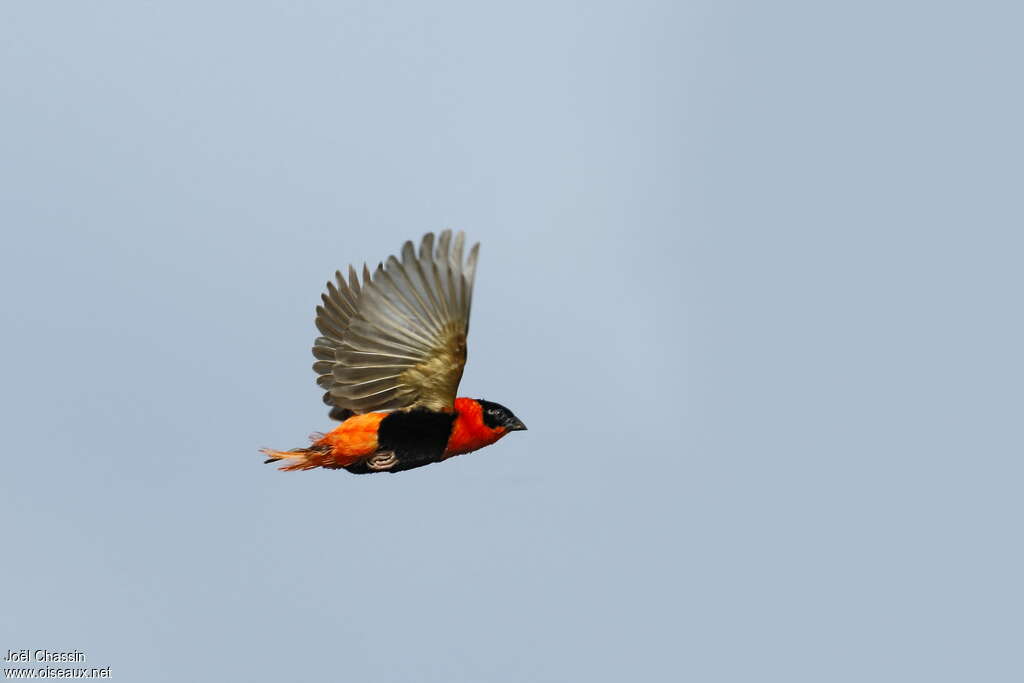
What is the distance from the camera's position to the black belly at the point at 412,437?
73.6 ft

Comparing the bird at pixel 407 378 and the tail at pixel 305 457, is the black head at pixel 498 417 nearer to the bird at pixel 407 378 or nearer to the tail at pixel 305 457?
the bird at pixel 407 378

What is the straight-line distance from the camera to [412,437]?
73.8ft

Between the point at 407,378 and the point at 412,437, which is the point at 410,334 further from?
the point at 412,437

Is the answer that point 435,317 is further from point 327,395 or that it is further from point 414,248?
point 327,395

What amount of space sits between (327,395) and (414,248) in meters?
3.85

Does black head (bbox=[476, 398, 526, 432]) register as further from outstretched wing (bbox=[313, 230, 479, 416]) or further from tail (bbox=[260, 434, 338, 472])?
tail (bbox=[260, 434, 338, 472])

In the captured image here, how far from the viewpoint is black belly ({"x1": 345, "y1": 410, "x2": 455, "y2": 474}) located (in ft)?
73.6

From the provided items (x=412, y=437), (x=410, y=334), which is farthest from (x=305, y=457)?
(x=410, y=334)

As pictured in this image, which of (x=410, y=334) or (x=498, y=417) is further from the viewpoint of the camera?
(x=498, y=417)

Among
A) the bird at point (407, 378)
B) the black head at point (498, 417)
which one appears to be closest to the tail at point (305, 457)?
the bird at point (407, 378)

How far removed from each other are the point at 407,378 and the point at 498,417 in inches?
69.5

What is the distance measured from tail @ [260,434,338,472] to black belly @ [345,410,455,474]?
39 centimetres

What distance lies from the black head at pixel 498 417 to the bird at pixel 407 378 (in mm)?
15

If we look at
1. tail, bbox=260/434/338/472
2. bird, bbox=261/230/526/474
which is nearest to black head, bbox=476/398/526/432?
bird, bbox=261/230/526/474
